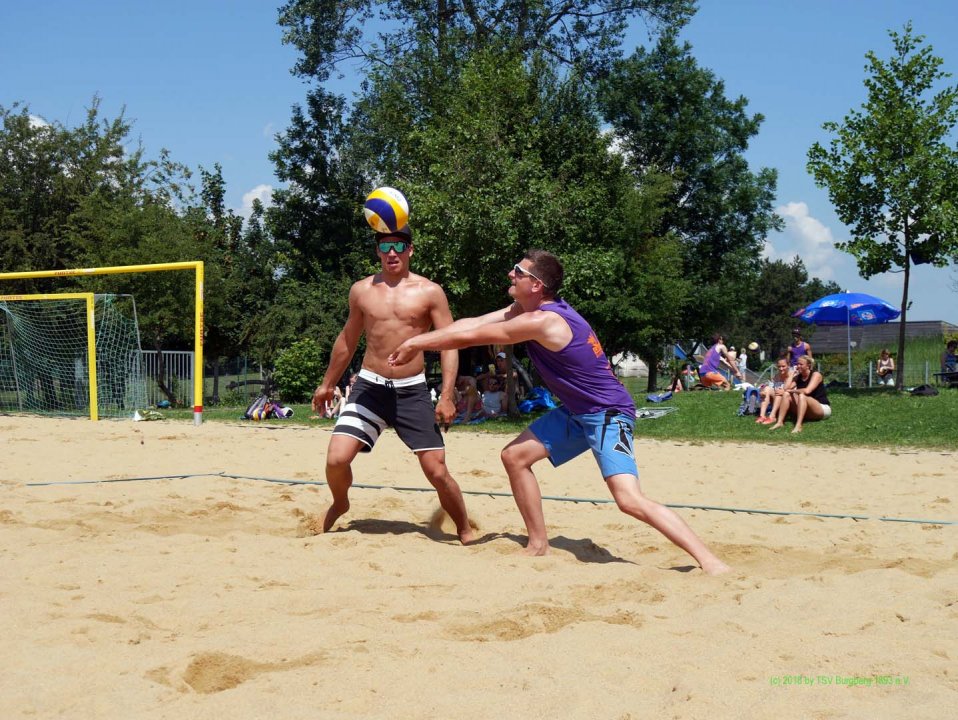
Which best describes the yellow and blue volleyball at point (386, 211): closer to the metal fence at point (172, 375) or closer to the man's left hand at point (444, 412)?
the man's left hand at point (444, 412)

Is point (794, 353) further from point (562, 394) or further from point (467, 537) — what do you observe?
point (562, 394)

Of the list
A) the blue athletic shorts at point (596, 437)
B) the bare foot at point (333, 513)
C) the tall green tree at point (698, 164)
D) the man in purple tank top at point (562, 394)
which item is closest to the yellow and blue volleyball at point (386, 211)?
the man in purple tank top at point (562, 394)

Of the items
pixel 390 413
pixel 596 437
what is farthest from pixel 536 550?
pixel 390 413

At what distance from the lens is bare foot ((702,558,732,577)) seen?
4602 mm

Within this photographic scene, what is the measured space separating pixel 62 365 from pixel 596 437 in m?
16.9

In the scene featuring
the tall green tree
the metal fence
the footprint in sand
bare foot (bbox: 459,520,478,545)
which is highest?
the tall green tree

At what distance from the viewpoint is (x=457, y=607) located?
4074mm

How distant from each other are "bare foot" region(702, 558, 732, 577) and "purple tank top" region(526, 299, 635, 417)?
858 millimetres

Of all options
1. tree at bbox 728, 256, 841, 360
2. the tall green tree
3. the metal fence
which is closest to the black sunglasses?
the metal fence

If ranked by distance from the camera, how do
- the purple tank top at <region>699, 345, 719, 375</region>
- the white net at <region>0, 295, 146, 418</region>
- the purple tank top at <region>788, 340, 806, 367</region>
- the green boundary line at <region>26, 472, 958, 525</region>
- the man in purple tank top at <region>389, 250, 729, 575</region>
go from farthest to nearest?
1. the purple tank top at <region>699, 345, 719, 375</region>
2. the white net at <region>0, 295, 146, 418</region>
3. the purple tank top at <region>788, 340, 806, 367</region>
4. the green boundary line at <region>26, 472, 958, 525</region>
5. the man in purple tank top at <region>389, 250, 729, 575</region>

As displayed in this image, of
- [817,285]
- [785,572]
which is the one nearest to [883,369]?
[785,572]

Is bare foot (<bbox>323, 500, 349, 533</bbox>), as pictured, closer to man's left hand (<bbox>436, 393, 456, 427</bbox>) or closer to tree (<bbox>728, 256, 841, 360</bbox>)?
man's left hand (<bbox>436, 393, 456, 427</bbox>)

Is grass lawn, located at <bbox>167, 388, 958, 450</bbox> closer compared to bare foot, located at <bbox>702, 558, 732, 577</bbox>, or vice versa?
bare foot, located at <bbox>702, 558, 732, 577</bbox>

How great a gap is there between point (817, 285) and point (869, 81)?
54679 millimetres
